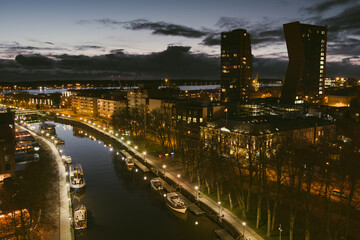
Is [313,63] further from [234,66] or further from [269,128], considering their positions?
[269,128]

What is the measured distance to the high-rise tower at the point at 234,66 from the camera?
111 m

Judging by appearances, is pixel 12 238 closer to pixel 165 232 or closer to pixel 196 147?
pixel 165 232

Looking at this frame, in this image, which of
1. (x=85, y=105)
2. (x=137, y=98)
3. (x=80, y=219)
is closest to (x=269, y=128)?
(x=80, y=219)

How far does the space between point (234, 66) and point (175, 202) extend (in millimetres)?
91840

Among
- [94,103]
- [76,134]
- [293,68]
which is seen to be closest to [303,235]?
[293,68]

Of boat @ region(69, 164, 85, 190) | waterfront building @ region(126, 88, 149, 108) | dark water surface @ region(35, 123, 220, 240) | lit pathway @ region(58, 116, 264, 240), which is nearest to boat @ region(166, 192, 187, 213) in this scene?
dark water surface @ region(35, 123, 220, 240)

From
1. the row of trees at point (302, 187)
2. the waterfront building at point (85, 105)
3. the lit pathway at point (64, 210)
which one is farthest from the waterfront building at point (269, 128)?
the waterfront building at point (85, 105)

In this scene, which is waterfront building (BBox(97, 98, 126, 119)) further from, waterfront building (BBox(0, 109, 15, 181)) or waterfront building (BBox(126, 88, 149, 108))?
waterfront building (BBox(0, 109, 15, 181))

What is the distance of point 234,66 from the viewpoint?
11325 cm

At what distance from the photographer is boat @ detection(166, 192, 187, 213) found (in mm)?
29250

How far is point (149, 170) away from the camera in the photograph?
42406 mm

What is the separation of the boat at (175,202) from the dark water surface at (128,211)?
66cm

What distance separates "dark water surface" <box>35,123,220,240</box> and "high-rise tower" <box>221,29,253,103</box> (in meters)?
77.1

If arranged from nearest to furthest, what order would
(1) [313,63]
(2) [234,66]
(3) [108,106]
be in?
(3) [108,106]
(1) [313,63]
(2) [234,66]
